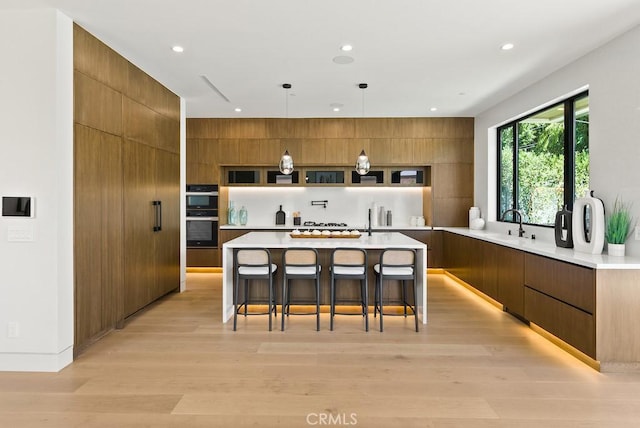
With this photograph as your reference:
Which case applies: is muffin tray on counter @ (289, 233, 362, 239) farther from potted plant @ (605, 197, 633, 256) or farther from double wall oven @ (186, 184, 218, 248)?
double wall oven @ (186, 184, 218, 248)

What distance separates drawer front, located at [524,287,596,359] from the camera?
10.1 feet

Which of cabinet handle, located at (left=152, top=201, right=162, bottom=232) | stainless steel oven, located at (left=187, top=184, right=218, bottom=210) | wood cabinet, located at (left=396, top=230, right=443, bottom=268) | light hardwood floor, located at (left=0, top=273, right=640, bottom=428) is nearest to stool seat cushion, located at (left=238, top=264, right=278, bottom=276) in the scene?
light hardwood floor, located at (left=0, top=273, right=640, bottom=428)

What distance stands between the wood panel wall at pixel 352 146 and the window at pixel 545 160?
85 cm

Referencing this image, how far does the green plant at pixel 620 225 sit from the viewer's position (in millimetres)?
3438

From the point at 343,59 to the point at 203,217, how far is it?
416cm

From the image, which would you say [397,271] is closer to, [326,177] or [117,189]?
[117,189]

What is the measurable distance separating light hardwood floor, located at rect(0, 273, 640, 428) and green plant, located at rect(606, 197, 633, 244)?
1128 millimetres

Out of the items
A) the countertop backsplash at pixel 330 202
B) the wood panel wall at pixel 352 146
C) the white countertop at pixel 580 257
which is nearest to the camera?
the white countertop at pixel 580 257

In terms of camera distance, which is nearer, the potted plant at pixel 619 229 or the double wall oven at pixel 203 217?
the potted plant at pixel 619 229

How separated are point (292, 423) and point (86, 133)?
2.96 metres

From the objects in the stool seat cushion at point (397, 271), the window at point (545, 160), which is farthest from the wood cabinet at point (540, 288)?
the stool seat cushion at point (397, 271)

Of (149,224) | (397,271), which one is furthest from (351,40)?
(149,224)

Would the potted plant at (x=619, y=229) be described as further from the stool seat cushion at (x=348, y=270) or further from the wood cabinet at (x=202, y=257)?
the wood cabinet at (x=202, y=257)

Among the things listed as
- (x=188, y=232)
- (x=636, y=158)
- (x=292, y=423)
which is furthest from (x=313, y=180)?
(x=292, y=423)
